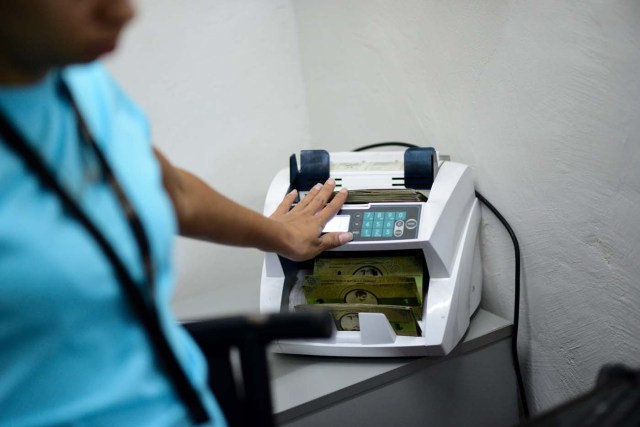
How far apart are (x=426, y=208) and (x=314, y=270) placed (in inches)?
8.2

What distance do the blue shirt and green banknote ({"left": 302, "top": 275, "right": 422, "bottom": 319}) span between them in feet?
1.92

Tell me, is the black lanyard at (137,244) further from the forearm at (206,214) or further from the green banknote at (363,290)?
the green banknote at (363,290)

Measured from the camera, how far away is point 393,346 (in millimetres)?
1173

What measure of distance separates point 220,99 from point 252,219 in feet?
2.70

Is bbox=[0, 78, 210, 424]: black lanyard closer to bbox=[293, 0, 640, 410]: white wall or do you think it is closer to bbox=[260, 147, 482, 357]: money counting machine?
bbox=[260, 147, 482, 357]: money counting machine

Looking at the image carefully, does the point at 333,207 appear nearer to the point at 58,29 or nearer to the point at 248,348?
the point at 248,348

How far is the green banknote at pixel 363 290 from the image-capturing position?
1.18m

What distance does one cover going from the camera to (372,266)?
1218 mm

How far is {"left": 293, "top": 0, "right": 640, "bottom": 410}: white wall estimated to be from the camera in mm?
1071

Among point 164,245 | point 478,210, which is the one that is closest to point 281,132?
point 478,210

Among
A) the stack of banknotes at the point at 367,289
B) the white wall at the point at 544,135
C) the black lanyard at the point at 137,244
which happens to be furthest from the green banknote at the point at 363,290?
the black lanyard at the point at 137,244

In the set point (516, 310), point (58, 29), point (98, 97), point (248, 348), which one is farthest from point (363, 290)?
point (58, 29)

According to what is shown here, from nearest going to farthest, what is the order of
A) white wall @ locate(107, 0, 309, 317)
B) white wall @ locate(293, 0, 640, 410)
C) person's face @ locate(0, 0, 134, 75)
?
person's face @ locate(0, 0, 134, 75)
white wall @ locate(293, 0, 640, 410)
white wall @ locate(107, 0, 309, 317)

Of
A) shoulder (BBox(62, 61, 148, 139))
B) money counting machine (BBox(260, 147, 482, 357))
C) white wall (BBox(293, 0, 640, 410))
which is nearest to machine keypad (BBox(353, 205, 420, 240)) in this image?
money counting machine (BBox(260, 147, 482, 357))
